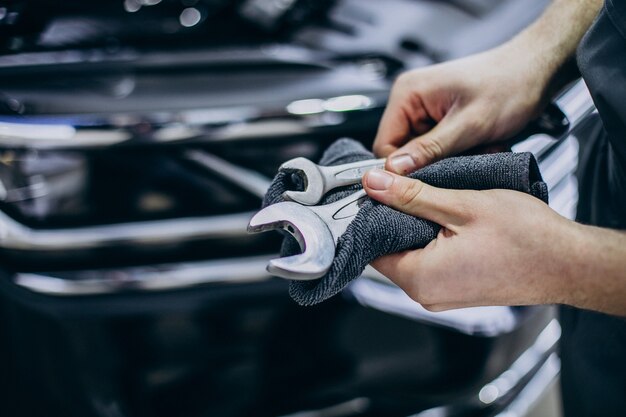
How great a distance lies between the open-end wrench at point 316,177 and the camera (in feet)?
2.18

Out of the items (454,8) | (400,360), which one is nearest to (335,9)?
(454,8)

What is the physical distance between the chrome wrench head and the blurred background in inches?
9.0

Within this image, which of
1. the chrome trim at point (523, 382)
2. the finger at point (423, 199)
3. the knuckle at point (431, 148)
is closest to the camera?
the finger at point (423, 199)

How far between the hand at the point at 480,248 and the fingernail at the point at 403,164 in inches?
2.1

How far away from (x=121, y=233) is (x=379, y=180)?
430 millimetres

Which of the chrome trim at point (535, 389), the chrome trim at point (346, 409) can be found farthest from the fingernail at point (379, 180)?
the chrome trim at point (535, 389)

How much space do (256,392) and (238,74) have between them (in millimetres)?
541

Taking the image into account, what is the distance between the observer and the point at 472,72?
854 mm

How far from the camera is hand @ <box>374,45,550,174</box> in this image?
2.74 ft

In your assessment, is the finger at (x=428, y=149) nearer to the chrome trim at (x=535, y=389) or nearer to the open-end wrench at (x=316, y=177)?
the open-end wrench at (x=316, y=177)

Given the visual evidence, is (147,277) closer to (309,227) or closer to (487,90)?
(309,227)

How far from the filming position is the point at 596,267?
24.9 inches

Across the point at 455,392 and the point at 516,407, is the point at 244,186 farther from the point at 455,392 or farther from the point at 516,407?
the point at 516,407

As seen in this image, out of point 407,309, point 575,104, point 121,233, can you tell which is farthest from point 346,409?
point 575,104
